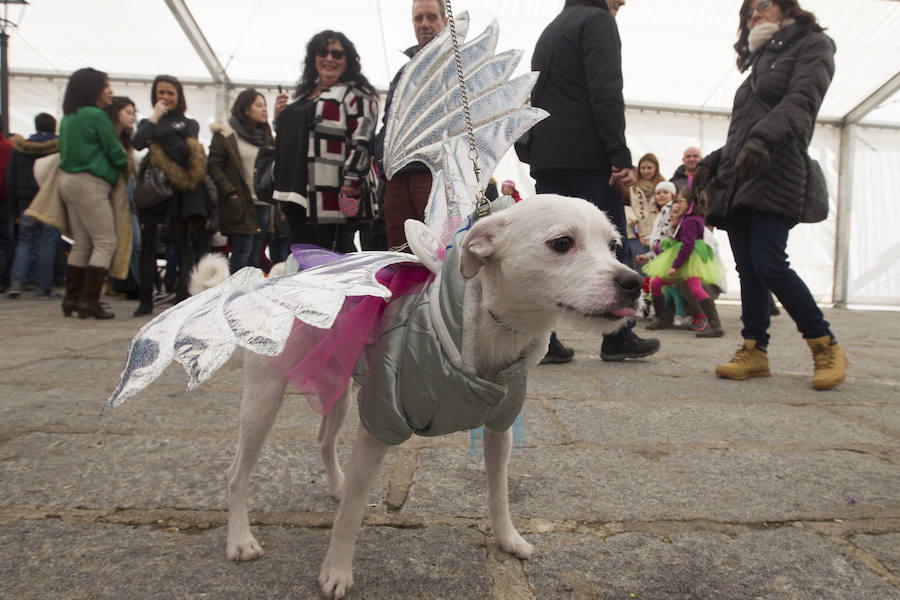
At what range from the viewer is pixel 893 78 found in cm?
944

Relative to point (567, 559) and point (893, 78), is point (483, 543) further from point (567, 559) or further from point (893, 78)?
point (893, 78)

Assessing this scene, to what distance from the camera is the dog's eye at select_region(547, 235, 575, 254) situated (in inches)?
51.7

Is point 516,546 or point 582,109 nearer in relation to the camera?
point 516,546

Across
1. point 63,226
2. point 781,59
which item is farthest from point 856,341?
point 63,226

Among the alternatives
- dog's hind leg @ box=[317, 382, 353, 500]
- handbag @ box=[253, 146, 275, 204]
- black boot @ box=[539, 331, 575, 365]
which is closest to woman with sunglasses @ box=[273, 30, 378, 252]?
handbag @ box=[253, 146, 275, 204]

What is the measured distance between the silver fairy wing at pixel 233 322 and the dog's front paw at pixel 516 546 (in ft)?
2.38

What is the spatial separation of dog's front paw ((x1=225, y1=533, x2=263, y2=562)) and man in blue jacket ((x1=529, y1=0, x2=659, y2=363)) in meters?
2.36

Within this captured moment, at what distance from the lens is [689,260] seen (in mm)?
5520

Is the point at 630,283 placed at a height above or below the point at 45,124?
below

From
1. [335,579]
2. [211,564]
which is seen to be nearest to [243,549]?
[211,564]

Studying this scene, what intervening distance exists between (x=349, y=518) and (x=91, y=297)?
4.98 m

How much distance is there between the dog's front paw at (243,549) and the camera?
1.37 meters

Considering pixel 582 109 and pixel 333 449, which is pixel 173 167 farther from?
pixel 333 449

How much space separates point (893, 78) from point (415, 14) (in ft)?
33.5
